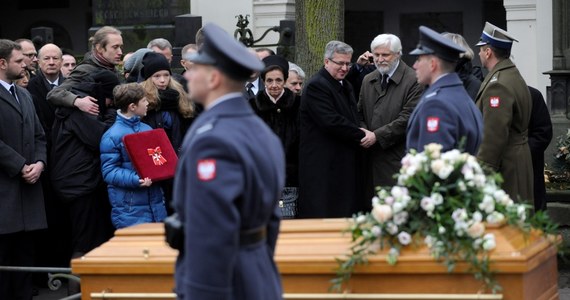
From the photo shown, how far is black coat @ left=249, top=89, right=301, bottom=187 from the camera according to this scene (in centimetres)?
870

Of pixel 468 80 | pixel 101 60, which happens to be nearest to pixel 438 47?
pixel 468 80

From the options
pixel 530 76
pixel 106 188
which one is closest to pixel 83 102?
pixel 106 188

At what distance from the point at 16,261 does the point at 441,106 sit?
10.6 ft

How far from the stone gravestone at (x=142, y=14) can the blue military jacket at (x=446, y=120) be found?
12.8 meters

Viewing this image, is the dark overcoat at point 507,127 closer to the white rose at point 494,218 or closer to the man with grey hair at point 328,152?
the man with grey hair at point 328,152

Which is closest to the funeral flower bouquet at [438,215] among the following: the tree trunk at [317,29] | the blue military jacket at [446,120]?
the blue military jacket at [446,120]

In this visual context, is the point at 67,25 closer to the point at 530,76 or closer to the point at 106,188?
the point at 530,76

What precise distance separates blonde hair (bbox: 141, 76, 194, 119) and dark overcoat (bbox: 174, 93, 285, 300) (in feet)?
12.7

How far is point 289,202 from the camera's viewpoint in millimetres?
8617

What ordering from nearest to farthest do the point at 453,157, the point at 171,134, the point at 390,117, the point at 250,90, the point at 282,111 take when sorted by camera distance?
the point at 453,157, the point at 171,134, the point at 390,117, the point at 282,111, the point at 250,90

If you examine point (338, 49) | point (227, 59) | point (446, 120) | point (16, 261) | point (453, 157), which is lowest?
point (16, 261)

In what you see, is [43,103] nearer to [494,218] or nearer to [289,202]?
[289,202]

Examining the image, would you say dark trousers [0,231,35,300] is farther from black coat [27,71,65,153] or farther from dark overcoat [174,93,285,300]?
dark overcoat [174,93,285,300]

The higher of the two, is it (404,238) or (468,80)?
(468,80)
